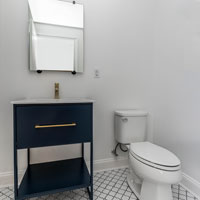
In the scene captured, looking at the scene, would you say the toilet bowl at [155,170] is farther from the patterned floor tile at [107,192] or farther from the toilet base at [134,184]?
the patterned floor tile at [107,192]

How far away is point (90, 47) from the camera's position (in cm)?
158

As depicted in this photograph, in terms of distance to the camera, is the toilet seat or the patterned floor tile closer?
the toilet seat

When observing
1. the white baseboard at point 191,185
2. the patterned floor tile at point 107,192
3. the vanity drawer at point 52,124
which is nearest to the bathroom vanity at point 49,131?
the vanity drawer at point 52,124

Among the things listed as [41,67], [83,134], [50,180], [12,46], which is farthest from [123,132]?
[12,46]

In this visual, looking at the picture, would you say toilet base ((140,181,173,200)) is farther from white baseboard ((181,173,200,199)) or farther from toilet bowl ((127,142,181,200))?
white baseboard ((181,173,200,199))

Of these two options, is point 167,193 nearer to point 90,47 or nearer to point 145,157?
point 145,157

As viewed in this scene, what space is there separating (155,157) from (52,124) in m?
0.81

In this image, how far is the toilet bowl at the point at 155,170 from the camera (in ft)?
3.45

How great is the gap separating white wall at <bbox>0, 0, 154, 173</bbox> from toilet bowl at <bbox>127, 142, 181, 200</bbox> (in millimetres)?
534

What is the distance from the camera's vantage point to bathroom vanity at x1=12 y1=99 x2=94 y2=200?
40.2 inches

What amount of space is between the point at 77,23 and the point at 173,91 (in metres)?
1.22

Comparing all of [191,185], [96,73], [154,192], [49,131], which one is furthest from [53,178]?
[191,185]

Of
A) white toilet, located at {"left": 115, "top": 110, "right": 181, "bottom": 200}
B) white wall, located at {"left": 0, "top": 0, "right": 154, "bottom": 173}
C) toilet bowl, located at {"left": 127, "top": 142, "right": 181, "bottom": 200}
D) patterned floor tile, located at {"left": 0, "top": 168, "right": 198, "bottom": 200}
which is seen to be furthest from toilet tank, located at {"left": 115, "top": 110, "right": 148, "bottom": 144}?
patterned floor tile, located at {"left": 0, "top": 168, "right": 198, "bottom": 200}

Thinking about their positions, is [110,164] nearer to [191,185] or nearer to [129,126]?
[129,126]
